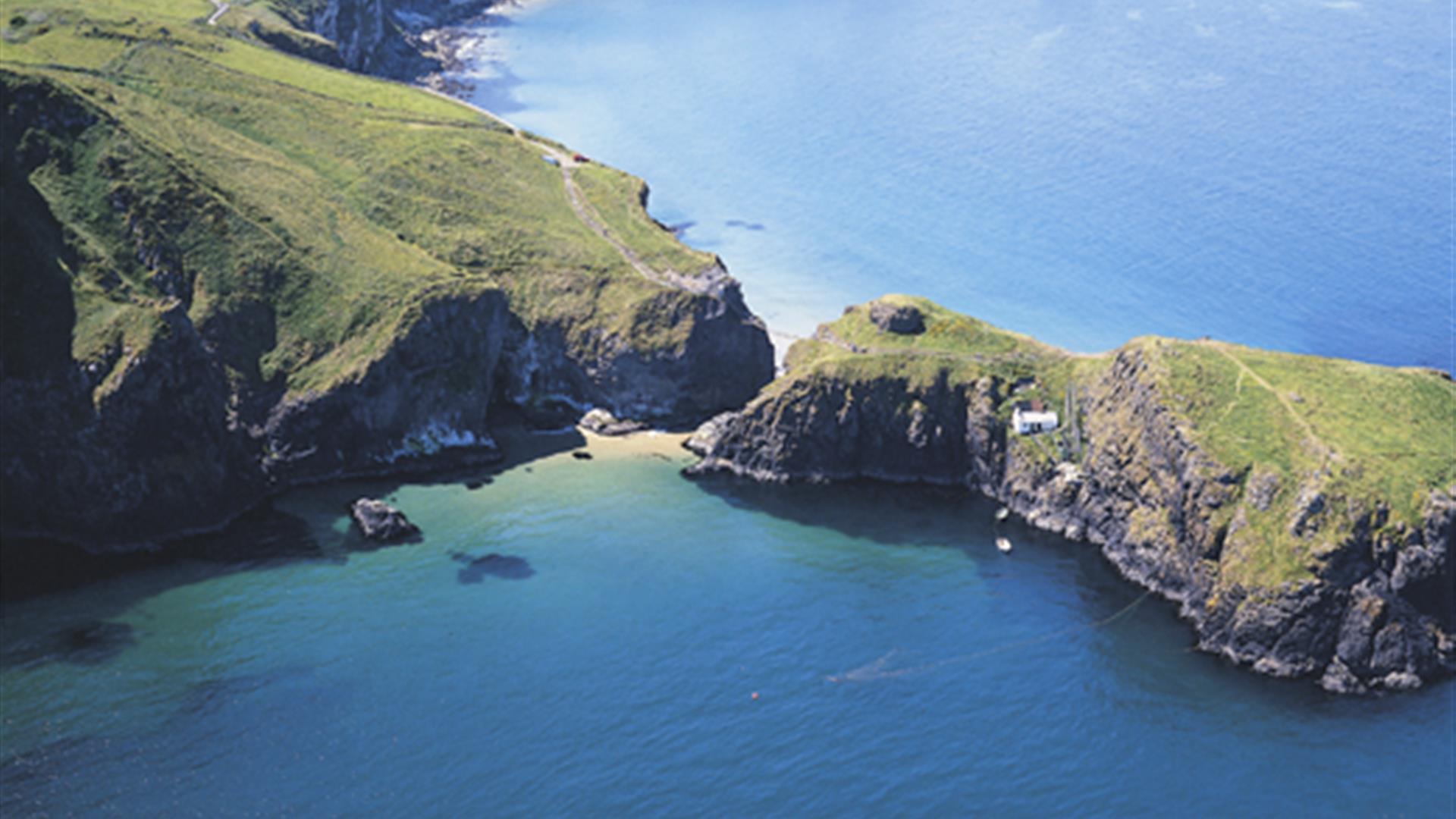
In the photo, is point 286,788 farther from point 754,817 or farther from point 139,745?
point 754,817

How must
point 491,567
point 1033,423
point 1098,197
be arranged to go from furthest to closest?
1. point 1098,197
2. point 1033,423
3. point 491,567

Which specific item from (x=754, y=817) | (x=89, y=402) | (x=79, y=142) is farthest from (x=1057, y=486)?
(x=79, y=142)

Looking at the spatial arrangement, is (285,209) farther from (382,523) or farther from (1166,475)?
(1166,475)

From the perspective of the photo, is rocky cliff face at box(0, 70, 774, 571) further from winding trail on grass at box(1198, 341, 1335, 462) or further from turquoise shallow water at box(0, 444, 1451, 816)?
winding trail on grass at box(1198, 341, 1335, 462)

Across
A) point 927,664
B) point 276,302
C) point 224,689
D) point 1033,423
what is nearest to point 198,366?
point 276,302

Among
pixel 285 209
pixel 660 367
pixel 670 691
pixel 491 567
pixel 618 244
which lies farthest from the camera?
pixel 618 244

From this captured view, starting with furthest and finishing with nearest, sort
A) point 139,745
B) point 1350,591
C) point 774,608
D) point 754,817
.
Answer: point 774,608 → point 1350,591 → point 139,745 → point 754,817
